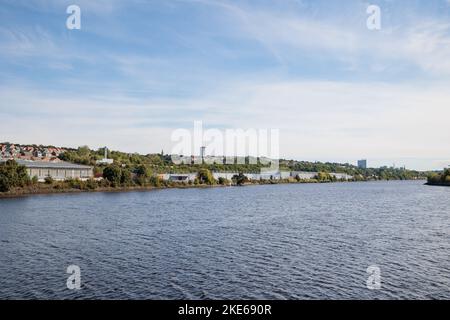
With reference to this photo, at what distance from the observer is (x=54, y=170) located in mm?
72312

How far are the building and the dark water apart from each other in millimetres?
36320

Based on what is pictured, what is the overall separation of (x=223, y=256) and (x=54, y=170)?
196 feet

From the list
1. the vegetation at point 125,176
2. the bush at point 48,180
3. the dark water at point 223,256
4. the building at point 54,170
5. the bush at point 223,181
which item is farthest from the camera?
the bush at point 223,181

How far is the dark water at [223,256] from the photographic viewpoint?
15172 mm

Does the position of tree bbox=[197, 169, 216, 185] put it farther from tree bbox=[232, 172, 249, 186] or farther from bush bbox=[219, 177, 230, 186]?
tree bbox=[232, 172, 249, 186]

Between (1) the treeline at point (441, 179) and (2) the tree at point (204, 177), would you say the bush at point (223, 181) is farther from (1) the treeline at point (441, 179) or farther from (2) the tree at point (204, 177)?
(1) the treeline at point (441, 179)

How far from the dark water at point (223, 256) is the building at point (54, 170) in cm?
3632

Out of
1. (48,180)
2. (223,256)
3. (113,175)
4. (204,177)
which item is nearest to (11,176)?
(48,180)

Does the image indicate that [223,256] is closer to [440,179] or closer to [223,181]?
[223,181]

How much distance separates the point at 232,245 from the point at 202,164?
105 metres

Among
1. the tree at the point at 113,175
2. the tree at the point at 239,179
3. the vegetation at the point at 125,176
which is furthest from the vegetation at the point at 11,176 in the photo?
the tree at the point at 239,179

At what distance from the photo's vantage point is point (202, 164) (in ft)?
418
